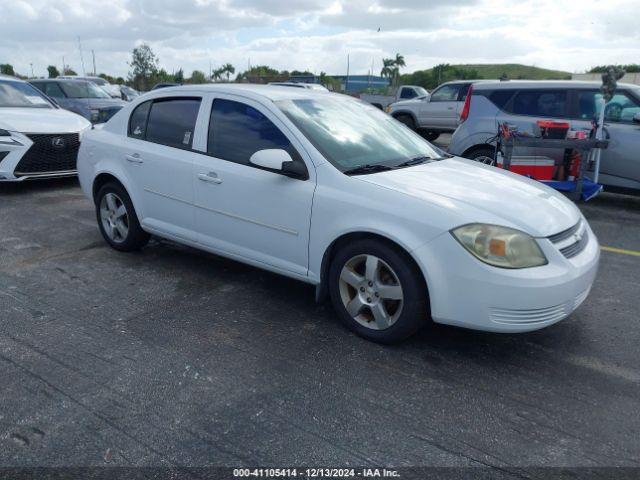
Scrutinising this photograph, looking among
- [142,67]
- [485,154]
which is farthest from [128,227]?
[142,67]

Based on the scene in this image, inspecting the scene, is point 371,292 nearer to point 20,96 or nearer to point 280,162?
point 280,162

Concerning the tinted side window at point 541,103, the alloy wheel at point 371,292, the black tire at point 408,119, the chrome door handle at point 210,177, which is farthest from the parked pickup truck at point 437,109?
the alloy wheel at point 371,292

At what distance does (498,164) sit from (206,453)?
634 centimetres

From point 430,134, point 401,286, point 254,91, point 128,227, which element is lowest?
Result: point 430,134

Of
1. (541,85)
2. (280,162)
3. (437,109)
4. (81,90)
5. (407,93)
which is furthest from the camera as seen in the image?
(407,93)

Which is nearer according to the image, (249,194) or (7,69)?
(249,194)

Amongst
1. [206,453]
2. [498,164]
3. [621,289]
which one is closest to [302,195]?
[206,453]

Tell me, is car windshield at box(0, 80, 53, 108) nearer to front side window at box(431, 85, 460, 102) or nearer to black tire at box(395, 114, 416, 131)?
black tire at box(395, 114, 416, 131)

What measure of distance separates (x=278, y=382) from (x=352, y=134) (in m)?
1.93

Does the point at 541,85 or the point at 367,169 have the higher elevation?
the point at 541,85

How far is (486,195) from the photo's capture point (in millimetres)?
3348

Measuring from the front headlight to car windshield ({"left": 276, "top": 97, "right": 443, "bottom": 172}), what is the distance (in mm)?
965

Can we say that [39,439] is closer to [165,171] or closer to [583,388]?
[165,171]

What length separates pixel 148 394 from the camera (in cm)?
283
